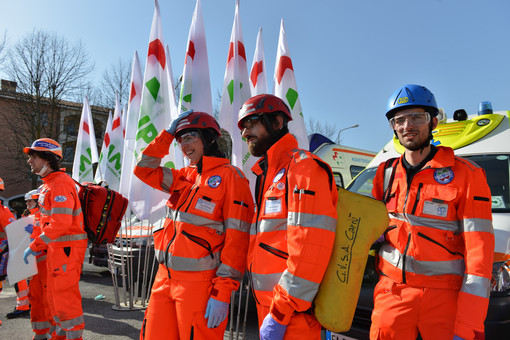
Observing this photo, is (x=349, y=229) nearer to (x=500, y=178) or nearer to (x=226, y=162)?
(x=226, y=162)

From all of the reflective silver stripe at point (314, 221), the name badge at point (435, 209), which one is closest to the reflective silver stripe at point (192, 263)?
the reflective silver stripe at point (314, 221)

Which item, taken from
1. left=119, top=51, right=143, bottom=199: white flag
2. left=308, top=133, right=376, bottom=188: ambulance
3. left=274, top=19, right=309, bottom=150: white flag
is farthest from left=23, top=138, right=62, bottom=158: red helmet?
left=308, top=133, right=376, bottom=188: ambulance

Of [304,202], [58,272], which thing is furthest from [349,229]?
[58,272]

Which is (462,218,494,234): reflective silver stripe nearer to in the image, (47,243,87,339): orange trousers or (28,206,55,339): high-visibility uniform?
(47,243,87,339): orange trousers

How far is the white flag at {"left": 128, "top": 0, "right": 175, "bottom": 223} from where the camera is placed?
5.63 m

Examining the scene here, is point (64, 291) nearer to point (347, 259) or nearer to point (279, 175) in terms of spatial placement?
point (279, 175)

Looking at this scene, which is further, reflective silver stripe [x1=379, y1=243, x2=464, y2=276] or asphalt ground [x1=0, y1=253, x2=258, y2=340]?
asphalt ground [x1=0, y1=253, x2=258, y2=340]

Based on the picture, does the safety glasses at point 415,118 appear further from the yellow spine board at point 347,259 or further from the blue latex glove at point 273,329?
the blue latex glove at point 273,329

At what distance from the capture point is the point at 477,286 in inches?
79.7

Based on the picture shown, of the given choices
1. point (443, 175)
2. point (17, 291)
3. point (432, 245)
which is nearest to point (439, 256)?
point (432, 245)

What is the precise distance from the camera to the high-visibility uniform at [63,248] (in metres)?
4.07

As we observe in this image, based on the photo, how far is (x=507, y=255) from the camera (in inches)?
108

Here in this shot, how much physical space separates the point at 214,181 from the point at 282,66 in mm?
3602

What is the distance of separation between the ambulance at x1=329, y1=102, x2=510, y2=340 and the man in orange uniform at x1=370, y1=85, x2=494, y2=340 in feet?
1.99
